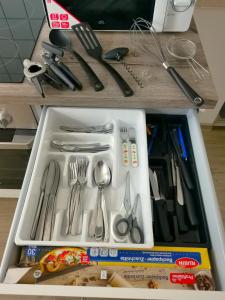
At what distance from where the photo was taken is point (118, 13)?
703 millimetres

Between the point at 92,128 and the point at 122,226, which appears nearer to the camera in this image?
the point at 122,226

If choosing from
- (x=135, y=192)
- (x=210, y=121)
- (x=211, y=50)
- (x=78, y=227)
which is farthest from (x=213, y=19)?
(x=78, y=227)

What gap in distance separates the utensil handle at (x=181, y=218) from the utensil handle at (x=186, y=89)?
0.84 ft

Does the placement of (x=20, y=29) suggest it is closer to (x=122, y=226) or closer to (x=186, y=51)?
(x=186, y=51)

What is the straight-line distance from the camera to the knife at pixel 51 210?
22.2 inches

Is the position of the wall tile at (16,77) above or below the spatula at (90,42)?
below

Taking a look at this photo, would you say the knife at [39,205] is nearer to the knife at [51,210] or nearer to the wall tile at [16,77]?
the knife at [51,210]

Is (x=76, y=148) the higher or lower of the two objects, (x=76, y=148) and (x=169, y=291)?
the higher

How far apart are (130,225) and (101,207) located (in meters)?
0.08

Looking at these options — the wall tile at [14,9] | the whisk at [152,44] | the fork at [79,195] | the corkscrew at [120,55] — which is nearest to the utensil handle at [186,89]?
the whisk at [152,44]

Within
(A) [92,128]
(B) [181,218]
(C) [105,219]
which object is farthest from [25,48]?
(B) [181,218]

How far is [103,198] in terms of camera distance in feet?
2.05

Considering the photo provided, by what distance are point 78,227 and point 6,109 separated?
379mm

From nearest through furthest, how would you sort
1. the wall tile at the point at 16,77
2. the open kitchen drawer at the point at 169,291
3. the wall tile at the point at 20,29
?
the open kitchen drawer at the point at 169,291
the wall tile at the point at 16,77
the wall tile at the point at 20,29
